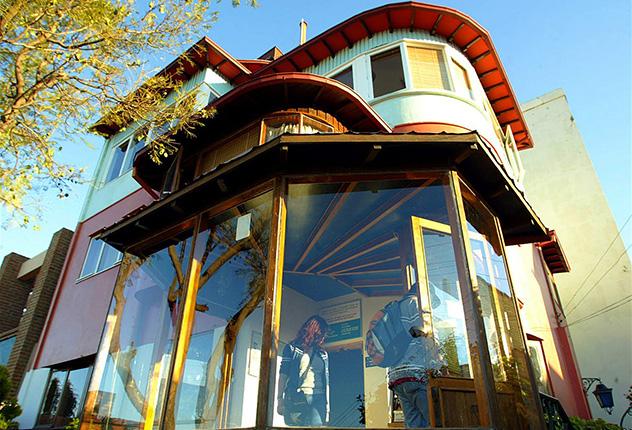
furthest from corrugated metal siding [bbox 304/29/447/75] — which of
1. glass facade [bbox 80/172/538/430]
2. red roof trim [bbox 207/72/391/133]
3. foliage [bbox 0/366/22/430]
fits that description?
foliage [bbox 0/366/22/430]

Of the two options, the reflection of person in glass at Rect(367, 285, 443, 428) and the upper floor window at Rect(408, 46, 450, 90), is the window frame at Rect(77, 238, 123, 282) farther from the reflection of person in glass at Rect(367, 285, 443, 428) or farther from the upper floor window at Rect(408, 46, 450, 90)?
the upper floor window at Rect(408, 46, 450, 90)

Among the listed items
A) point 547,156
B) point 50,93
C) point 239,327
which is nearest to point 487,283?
point 239,327

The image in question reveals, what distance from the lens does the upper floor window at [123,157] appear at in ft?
38.4

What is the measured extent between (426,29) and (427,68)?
1.25 m

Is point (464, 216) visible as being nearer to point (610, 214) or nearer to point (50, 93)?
point (50, 93)

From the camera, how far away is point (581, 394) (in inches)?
444

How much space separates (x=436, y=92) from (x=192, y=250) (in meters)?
5.94

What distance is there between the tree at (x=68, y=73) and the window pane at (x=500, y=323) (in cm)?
441

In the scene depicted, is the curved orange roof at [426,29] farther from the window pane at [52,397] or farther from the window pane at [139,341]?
the window pane at [52,397]

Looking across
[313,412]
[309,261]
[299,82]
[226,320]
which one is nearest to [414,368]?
[313,412]

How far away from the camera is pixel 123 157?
12.1 m

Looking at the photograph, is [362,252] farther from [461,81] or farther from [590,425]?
[590,425]

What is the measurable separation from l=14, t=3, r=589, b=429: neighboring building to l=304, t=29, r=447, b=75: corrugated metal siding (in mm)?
1564

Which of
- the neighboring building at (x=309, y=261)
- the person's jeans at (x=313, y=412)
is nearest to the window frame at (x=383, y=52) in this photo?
the neighboring building at (x=309, y=261)
